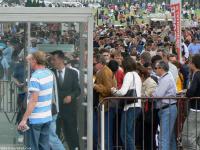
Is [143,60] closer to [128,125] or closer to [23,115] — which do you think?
[128,125]

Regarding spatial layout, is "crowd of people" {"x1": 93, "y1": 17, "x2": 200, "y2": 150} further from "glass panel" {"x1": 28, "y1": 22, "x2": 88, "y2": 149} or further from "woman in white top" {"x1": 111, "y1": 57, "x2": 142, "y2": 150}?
"glass panel" {"x1": 28, "y1": 22, "x2": 88, "y2": 149}

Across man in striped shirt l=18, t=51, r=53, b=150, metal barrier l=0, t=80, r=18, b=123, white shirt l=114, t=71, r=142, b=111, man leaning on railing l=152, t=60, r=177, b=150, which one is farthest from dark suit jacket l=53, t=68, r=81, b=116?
man leaning on railing l=152, t=60, r=177, b=150

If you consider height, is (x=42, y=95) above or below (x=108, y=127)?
above

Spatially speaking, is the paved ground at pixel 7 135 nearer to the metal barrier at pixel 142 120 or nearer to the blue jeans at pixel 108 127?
the metal barrier at pixel 142 120

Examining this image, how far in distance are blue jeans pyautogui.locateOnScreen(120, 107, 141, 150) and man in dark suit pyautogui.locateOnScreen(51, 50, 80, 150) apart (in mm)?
1106

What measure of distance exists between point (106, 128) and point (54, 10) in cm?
243

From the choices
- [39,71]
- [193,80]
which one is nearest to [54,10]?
[39,71]

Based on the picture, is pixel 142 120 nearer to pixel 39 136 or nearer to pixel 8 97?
A: pixel 39 136

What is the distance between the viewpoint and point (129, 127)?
462 inches

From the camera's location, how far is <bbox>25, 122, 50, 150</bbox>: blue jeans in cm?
1032

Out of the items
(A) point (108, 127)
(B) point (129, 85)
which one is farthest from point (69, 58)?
(A) point (108, 127)

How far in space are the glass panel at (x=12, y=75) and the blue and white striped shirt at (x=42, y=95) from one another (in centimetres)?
54

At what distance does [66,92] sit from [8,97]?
35.6 inches

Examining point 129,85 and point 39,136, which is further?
point 129,85
